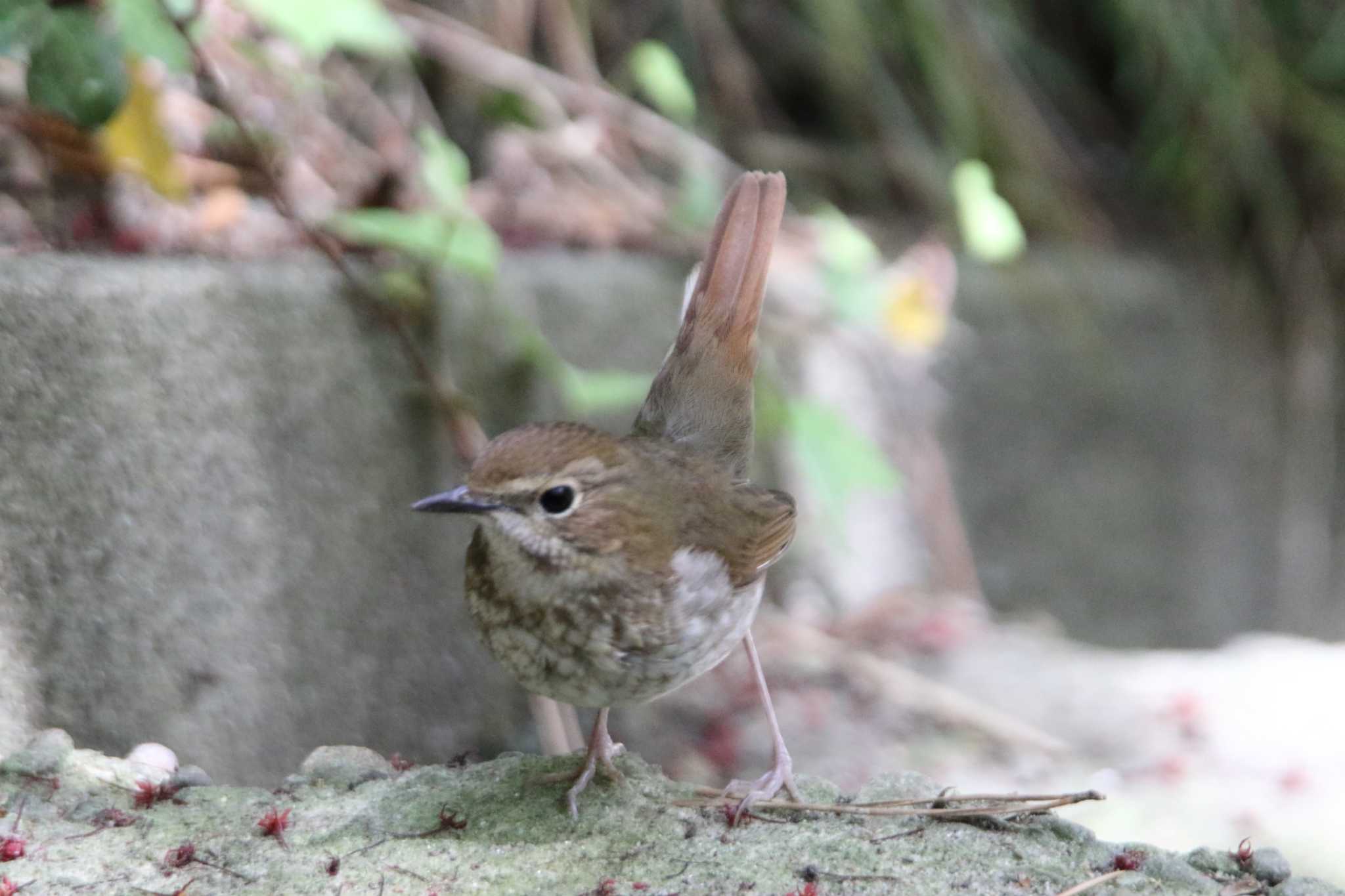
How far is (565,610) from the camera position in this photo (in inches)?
85.9

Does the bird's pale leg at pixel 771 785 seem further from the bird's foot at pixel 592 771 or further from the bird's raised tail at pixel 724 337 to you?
the bird's raised tail at pixel 724 337

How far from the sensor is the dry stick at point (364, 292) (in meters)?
2.95

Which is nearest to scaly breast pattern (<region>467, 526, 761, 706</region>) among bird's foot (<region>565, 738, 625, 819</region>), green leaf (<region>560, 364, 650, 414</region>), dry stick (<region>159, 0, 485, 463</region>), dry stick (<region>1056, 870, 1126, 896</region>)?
bird's foot (<region>565, 738, 625, 819</region>)

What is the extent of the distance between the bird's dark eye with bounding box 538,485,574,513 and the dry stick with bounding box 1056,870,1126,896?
0.92 m

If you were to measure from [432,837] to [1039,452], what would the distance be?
13.8 feet

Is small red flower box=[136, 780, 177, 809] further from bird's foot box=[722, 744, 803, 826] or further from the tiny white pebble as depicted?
bird's foot box=[722, 744, 803, 826]

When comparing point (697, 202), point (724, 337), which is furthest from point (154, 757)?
point (697, 202)

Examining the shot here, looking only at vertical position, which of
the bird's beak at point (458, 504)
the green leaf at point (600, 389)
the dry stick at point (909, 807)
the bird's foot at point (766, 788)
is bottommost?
the bird's foot at point (766, 788)

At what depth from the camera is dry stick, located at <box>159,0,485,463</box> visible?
295 cm

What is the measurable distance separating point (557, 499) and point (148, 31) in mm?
1287

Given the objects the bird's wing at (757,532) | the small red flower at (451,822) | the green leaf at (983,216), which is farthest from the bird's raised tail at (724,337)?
the green leaf at (983,216)

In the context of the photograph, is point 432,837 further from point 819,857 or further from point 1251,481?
point 1251,481

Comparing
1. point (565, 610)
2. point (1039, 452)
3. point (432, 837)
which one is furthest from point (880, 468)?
point (1039, 452)

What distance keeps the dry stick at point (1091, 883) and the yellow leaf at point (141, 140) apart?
2368mm
